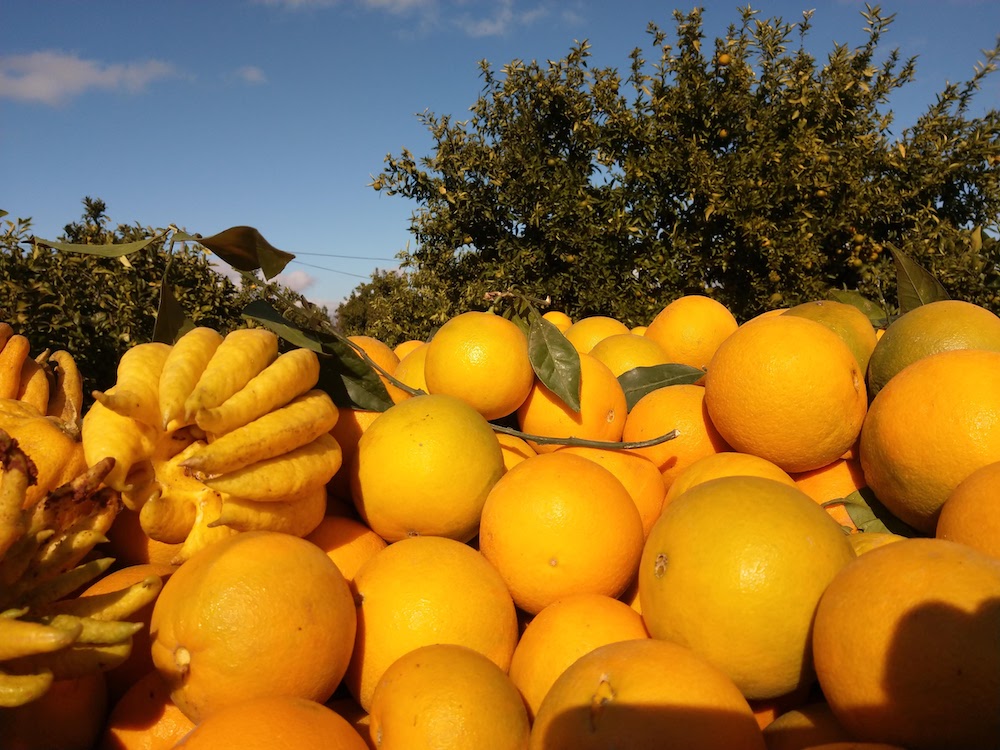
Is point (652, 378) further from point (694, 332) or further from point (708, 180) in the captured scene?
point (708, 180)

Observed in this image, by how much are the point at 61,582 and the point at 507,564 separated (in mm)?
922

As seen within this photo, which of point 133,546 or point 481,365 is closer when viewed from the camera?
point 133,546

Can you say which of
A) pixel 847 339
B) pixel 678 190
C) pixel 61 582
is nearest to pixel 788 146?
pixel 678 190

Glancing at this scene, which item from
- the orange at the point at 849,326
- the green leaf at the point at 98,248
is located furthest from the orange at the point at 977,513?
the green leaf at the point at 98,248

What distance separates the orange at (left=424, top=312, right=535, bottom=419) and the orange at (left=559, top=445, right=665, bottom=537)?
0.34m

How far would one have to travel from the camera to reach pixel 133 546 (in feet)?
5.10

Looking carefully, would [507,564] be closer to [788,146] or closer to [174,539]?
[174,539]

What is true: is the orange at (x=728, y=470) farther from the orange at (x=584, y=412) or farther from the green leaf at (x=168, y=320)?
the green leaf at (x=168, y=320)

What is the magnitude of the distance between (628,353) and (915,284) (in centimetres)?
120

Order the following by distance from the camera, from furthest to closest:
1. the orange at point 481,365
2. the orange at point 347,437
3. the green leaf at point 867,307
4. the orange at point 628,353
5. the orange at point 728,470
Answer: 1. the green leaf at point 867,307
2. the orange at point 628,353
3. the orange at point 481,365
4. the orange at point 347,437
5. the orange at point 728,470

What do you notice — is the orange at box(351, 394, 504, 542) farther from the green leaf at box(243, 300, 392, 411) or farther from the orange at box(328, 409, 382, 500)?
the green leaf at box(243, 300, 392, 411)

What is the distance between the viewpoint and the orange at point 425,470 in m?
1.63

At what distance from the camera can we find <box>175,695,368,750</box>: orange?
0.99m

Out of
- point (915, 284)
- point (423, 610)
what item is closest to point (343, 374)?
point (423, 610)
